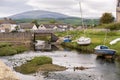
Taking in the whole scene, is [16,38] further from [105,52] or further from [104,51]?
[105,52]

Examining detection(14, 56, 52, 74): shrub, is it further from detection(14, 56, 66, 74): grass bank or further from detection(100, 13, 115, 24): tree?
detection(100, 13, 115, 24): tree

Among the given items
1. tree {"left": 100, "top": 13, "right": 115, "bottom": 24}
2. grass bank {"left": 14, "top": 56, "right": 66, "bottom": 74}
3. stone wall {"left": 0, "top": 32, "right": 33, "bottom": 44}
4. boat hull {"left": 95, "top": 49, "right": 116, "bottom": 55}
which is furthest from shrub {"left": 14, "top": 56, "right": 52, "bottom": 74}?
tree {"left": 100, "top": 13, "right": 115, "bottom": 24}

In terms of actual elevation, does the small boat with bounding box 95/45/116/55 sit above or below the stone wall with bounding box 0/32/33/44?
above

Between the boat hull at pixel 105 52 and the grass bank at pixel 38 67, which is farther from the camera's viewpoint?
the boat hull at pixel 105 52

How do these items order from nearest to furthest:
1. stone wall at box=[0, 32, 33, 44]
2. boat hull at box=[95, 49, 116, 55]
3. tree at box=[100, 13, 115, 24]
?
boat hull at box=[95, 49, 116, 55] → stone wall at box=[0, 32, 33, 44] → tree at box=[100, 13, 115, 24]

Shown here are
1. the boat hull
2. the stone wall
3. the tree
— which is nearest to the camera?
the boat hull

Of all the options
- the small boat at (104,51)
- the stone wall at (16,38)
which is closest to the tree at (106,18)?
the stone wall at (16,38)

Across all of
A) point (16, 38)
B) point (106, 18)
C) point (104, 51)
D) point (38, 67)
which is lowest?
point (16, 38)

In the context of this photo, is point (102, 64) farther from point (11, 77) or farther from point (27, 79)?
point (11, 77)

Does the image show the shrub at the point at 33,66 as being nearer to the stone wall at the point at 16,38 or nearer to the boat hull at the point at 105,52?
the boat hull at the point at 105,52

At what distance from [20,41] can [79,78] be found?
317 feet

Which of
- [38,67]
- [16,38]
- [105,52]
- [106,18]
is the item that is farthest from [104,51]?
[106,18]

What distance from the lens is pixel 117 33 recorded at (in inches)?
4705

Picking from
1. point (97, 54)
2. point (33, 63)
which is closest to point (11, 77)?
point (33, 63)
